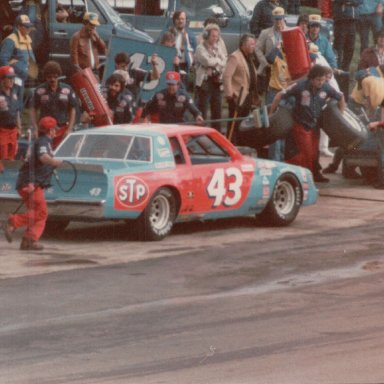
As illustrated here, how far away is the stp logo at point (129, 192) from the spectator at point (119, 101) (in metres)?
4.14

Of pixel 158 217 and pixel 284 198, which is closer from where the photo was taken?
pixel 158 217

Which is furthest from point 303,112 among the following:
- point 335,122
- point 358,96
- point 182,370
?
point 182,370

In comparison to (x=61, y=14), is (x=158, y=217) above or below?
below

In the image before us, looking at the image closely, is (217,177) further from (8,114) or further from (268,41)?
(268,41)

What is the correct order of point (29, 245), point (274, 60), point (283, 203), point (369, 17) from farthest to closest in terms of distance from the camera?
point (369, 17), point (274, 60), point (283, 203), point (29, 245)

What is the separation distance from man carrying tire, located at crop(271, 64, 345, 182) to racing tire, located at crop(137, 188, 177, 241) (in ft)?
14.4

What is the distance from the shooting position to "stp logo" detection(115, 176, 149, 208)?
740 inches

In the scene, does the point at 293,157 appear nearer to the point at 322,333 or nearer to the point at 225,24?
the point at 225,24

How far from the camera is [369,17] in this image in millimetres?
30094

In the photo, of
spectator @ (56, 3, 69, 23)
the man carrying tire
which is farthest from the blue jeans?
spectator @ (56, 3, 69, 23)

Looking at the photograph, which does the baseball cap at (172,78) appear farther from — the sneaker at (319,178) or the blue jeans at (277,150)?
the sneaker at (319,178)

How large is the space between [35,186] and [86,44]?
7.23m

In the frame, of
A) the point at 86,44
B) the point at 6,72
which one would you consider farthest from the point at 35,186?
the point at 86,44

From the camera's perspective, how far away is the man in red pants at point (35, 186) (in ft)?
60.2
